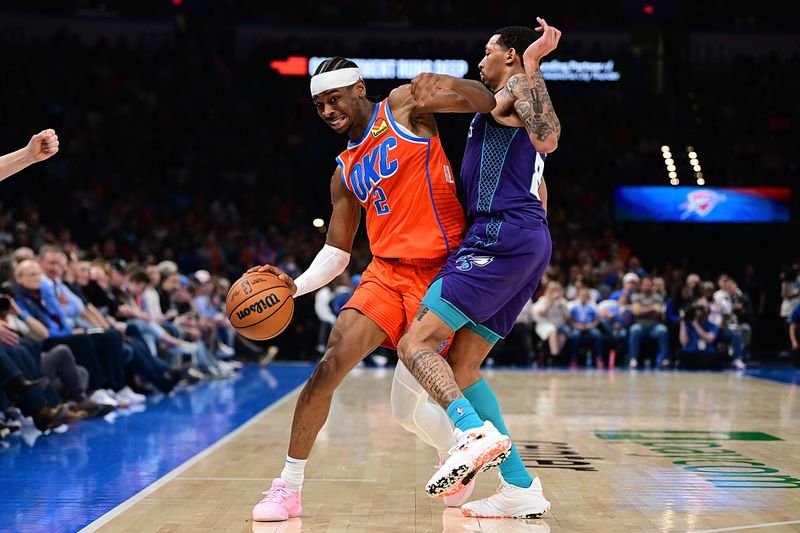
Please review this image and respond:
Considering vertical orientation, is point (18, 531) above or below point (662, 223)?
below

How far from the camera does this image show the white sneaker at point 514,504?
4112 mm

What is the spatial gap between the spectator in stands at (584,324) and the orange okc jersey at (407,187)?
36.9ft

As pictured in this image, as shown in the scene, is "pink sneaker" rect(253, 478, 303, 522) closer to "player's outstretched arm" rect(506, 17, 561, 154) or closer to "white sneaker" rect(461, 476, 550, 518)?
"white sneaker" rect(461, 476, 550, 518)

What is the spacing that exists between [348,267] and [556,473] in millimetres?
12224

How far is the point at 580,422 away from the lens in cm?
770

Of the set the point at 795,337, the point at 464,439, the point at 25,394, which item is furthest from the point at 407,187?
the point at 795,337

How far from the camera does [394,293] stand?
422 cm

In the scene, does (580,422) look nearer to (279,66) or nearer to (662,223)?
(662,223)

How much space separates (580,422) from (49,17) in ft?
60.8

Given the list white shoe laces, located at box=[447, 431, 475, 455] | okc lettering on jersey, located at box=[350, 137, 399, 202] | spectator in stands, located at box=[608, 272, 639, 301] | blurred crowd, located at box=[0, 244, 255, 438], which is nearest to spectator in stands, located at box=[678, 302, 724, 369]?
spectator in stands, located at box=[608, 272, 639, 301]

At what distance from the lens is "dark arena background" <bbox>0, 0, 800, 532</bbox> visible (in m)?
4.99

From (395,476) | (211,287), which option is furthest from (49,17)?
(395,476)

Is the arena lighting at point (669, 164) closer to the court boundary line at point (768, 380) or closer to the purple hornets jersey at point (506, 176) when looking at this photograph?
the court boundary line at point (768, 380)

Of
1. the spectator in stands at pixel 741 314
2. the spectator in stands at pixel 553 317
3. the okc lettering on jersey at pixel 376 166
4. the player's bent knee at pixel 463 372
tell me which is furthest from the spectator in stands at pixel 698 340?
the okc lettering on jersey at pixel 376 166
